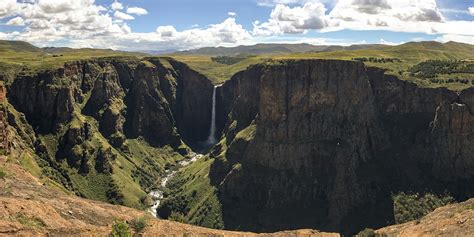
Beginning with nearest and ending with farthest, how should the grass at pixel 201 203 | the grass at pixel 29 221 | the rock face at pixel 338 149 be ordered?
the grass at pixel 29 221 → the rock face at pixel 338 149 → the grass at pixel 201 203

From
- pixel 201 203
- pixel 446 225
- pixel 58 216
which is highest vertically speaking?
pixel 58 216

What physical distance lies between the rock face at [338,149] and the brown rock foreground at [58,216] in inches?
3807

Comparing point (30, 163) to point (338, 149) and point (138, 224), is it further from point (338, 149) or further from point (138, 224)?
point (138, 224)

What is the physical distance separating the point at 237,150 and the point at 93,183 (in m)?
57.5

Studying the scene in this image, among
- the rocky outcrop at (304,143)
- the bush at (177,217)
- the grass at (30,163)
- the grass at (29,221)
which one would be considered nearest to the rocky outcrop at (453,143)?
the rocky outcrop at (304,143)

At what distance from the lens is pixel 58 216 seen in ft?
197

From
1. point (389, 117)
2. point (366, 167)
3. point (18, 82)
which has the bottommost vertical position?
point (366, 167)

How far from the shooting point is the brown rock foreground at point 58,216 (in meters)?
53.8

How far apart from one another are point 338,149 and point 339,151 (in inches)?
36.7

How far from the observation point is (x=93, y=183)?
18775 centimetres

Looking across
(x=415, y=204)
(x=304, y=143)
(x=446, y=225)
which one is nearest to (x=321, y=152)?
(x=304, y=143)

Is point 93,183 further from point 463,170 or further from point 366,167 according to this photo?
point 463,170

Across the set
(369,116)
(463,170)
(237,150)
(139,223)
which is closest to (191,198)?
(237,150)

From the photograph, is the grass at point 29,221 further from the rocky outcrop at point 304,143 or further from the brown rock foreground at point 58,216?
the rocky outcrop at point 304,143
